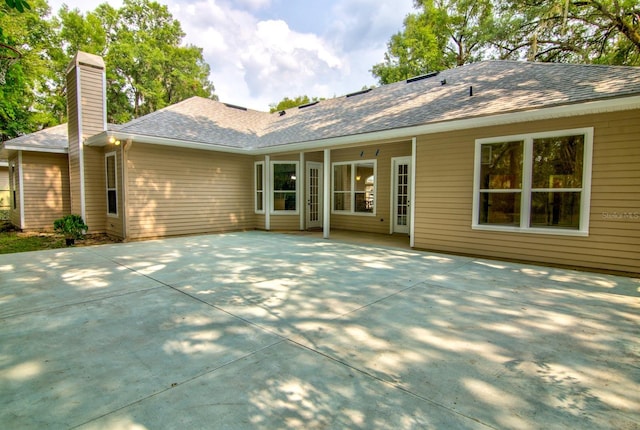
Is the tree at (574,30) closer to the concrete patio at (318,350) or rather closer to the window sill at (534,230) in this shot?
the window sill at (534,230)

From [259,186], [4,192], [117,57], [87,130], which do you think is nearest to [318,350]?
[259,186]

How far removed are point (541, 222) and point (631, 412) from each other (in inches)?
177

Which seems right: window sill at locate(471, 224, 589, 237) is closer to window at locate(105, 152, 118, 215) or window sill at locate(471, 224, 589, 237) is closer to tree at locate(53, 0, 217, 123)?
window at locate(105, 152, 118, 215)

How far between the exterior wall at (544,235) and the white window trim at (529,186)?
7 centimetres

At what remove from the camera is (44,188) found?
1040cm

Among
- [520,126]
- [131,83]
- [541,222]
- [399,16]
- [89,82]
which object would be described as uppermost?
[399,16]

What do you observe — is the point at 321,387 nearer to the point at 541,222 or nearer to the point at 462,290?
the point at 462,290

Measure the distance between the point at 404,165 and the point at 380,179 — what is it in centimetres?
85

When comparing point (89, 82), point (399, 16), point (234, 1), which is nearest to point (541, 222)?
point (89, 82)

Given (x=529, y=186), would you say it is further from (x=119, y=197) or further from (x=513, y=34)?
(x=513, y=34)

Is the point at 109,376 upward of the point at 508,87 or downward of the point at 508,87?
downward

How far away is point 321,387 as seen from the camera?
2094 mm

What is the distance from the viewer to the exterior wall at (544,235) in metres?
4.82

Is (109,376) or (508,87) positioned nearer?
(109,376)
